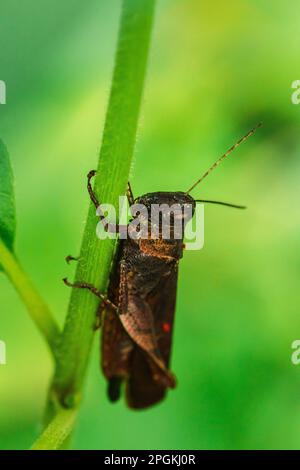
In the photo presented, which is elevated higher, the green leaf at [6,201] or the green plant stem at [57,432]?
the green leaf at [6,201]

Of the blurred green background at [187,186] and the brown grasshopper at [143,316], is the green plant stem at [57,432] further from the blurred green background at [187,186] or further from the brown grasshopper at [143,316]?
the blurred green background at [187,186]

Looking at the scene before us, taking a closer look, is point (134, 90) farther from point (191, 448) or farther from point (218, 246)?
point (191, 448)

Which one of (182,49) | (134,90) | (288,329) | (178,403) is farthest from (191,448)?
(182,49)

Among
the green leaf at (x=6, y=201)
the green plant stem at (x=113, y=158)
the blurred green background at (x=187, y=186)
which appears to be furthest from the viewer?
the blurred green background at (x=187, y=186)

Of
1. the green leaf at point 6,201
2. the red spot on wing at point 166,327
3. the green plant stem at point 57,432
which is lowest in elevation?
the green plant stem at point 57,432

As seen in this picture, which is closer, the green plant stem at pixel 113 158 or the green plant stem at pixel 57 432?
the green plant stem at pixel 113 158

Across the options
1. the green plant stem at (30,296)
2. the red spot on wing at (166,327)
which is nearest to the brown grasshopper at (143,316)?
the red spot on wing at (166,327)

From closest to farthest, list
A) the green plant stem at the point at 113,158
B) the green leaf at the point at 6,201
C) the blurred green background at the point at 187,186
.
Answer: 1. the green plant stem at the point at 113,158
2. the green leaf at the point at 6,201
3. the blurred green background at the point at 187,186
